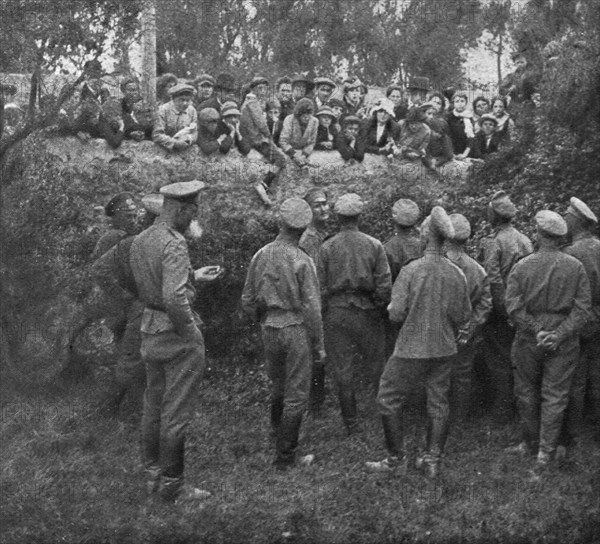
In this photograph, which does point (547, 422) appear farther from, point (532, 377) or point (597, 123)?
point (597, 123)

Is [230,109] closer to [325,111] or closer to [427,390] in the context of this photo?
[325,111]

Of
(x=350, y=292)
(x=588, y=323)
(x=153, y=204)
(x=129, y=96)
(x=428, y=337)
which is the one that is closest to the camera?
(x=428, y=337)

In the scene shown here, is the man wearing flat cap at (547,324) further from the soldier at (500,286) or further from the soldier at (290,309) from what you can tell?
the soldier at (290,309)

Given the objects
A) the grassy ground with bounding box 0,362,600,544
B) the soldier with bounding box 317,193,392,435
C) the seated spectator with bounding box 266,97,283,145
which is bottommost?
the grassy ground with bounding box 0,362,600,544

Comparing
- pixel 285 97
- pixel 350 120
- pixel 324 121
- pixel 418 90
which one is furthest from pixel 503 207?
pixel 418 90

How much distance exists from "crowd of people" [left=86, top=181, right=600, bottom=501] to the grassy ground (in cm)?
24

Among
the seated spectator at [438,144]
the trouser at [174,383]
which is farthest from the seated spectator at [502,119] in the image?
the trouser at [174,383]

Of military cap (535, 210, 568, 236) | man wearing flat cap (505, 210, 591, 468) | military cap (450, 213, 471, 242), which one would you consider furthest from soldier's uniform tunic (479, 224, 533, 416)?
military cap (535, 210, 568, 236)

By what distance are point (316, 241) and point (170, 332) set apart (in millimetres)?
2888

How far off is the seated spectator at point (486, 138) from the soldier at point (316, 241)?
569 cm

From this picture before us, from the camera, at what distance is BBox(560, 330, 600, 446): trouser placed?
29.8 ft

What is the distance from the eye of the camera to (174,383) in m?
7.83

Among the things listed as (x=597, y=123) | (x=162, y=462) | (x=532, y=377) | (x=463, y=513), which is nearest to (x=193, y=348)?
(x=162, y=462)

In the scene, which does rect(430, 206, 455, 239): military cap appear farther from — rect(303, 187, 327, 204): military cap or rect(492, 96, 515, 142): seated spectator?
rect(492, 96, 515, 142): seated spectator
